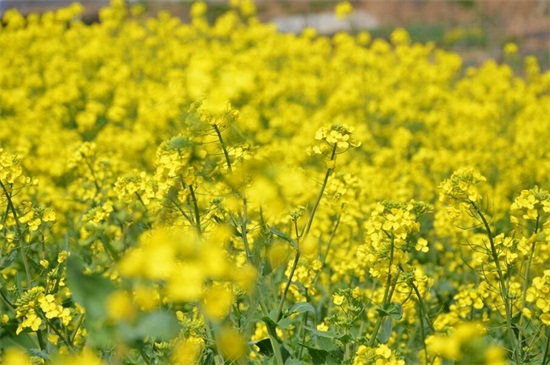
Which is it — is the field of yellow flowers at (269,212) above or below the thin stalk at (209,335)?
above

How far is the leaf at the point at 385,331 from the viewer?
2252 mm

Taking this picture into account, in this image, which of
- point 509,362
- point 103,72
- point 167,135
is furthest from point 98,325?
point 103,72

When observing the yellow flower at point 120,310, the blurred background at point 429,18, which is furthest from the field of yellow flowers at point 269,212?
the blurred background at point 429,18

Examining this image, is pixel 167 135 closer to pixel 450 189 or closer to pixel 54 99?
pixel 54 99

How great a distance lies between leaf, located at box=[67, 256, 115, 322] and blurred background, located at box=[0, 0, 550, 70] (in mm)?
9470

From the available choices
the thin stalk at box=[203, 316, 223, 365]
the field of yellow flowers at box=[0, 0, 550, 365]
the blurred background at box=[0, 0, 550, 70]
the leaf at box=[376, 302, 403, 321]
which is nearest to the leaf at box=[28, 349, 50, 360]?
the field of yellow flowers at box=[0, 0, 550, 365]

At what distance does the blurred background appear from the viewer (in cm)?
1187

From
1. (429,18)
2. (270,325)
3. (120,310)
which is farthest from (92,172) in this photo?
(429,18)

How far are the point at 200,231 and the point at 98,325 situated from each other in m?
0.62

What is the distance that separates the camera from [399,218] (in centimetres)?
210

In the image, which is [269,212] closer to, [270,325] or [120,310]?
[270,325]

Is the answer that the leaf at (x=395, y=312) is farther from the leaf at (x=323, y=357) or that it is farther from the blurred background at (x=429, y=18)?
the blurred background at (x=429, y=18)

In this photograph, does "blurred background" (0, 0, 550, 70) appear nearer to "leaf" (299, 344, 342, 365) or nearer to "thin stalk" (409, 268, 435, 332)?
"thin stalk" (409, 268, 435, 332)

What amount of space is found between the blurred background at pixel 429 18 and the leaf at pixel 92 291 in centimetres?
947
